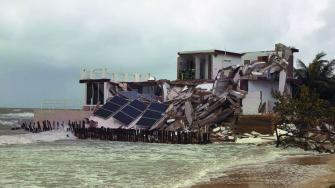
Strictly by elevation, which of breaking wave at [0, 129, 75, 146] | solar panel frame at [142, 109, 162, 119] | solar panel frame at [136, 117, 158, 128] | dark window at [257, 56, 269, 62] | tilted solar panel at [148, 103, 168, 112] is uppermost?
dark window at [257, 56, 269, 62]

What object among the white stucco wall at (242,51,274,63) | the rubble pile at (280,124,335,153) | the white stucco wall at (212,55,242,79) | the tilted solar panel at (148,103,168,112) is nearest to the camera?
the rubble pile at (280,124,335,153)

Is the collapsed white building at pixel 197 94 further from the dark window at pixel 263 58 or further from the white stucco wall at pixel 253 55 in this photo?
the white stucco wall at pixel 253 55

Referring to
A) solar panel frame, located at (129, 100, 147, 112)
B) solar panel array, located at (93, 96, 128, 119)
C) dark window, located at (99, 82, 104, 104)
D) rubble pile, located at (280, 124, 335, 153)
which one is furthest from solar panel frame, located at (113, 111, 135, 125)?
rubble pile, located at (280, 124, 335, 153)

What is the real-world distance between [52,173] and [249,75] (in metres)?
28.7

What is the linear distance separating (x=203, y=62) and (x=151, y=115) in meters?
12.6

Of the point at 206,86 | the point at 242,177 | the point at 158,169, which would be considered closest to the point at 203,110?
the point at 206,86

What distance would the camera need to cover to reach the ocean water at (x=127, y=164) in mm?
20734

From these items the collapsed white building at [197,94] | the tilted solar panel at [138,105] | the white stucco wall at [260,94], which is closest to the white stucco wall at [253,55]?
the collapsed white building at [197,94]

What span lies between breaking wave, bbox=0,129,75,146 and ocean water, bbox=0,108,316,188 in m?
10.3

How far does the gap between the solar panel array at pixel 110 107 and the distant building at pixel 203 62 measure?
9.28 meters

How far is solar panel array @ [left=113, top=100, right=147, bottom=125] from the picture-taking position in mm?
48062

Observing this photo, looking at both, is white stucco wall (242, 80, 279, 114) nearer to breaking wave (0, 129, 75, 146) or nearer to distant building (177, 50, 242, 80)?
distant building (177, 50, 242, 80)

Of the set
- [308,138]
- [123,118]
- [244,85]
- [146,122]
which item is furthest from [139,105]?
[308,138]

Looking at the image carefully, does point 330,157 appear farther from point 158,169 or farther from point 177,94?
point 177,94
